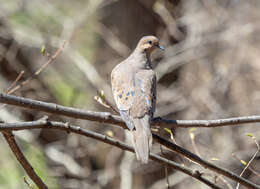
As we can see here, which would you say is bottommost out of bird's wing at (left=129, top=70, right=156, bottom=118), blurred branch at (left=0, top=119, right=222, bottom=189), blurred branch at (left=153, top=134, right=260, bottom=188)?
blurred branch at (left=153, top=134, right=260, bottom=188)

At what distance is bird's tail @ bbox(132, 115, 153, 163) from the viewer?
98.5 inches

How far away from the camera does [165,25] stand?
243 inches

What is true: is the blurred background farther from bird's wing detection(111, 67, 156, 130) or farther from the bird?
bird's wing detection(111, 67, 156, 130)

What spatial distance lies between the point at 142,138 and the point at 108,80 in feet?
11.1

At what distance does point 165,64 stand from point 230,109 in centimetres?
125

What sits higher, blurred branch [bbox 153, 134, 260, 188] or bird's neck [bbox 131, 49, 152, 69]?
bird's neck [bbox 131, 49, 152, 69]

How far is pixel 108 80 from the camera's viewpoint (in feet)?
19.6

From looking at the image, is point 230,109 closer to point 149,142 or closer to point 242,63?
point 242,63

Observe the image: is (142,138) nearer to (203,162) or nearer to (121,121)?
(121,121)

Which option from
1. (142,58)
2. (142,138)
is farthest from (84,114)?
(142,58)

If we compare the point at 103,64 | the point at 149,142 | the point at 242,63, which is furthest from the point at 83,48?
the point at 149,142

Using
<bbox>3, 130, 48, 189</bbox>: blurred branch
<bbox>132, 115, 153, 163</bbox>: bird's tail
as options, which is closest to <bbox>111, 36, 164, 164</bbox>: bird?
<bbox>132, 115, 153, 163</bbox>: bird's tail

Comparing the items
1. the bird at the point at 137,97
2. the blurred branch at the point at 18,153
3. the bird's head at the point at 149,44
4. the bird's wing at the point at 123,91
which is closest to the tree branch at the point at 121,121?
the bird at the point at 137,97

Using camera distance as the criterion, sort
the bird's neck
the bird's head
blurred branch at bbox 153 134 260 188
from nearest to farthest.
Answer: blurred branch at bbox 153 134 260 188, the bird's neck, the bird's head
